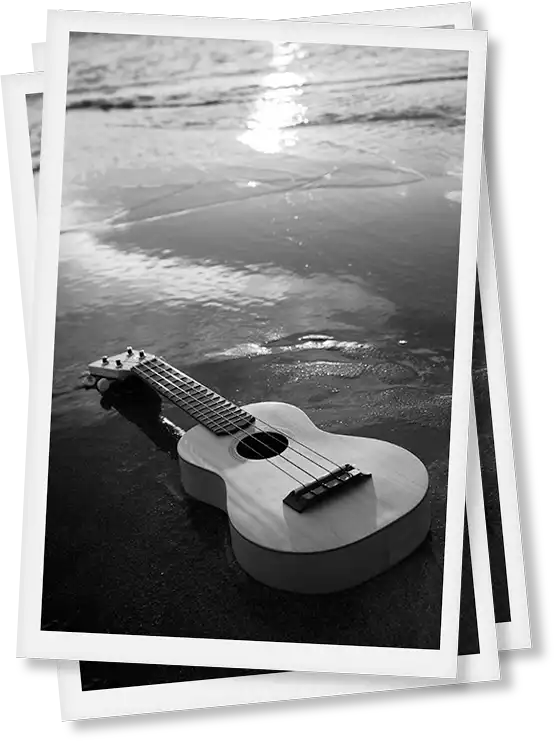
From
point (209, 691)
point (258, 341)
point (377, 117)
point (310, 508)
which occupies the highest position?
point (377, 117)

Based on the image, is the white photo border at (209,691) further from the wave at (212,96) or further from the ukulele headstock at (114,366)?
the wave at (212,96)

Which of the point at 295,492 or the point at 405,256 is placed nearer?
the point at 295,492

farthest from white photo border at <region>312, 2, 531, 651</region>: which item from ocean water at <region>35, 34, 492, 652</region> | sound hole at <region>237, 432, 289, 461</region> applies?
sound hole at <region>237, 432, 289, 461</region>

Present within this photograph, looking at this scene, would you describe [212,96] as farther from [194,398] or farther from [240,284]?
[194,398]

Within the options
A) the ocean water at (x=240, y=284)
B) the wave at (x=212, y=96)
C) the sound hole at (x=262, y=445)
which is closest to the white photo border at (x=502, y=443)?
the ocean water at (x=240, y=284)

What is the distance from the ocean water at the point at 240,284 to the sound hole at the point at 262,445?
0.06m

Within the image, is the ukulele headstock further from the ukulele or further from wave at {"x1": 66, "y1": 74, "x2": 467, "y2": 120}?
wave at {"x1": 66, "y1": 74, "x2": 467, "y2": 120}

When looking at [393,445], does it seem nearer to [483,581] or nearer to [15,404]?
[483,581]

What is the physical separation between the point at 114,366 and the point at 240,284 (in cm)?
19

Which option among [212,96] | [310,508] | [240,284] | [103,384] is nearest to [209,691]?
[310,508]

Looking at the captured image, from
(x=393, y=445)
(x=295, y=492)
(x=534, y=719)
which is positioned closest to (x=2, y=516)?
(x=295, y=492)

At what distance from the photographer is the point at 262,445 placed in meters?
0.90

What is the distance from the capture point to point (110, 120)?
3.01 feet

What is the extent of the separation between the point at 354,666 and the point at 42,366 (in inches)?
18.8
